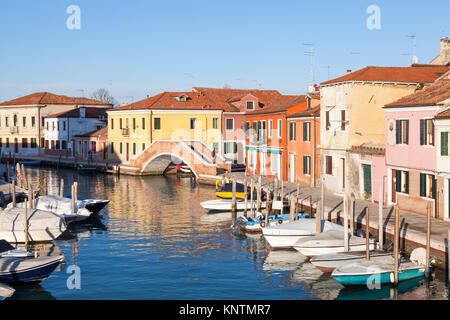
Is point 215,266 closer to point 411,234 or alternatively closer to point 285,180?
point 411,234

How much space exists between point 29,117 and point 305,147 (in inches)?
2023

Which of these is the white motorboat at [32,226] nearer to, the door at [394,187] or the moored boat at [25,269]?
the moored boat at [25,269]

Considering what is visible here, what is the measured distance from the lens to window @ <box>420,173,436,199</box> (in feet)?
78.9

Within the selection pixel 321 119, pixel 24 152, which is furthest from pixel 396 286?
pixel 24 152

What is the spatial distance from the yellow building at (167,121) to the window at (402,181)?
33141mm

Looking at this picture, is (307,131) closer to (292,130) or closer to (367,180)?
(292,130)

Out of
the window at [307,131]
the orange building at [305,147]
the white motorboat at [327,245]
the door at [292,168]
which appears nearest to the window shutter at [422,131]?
the white motorboat at [327,245]

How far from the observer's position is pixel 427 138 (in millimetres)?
24703

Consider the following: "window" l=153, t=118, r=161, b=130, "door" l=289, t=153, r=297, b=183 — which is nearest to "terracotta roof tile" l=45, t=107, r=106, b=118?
"window" l=153, t=118, r=161, b=130

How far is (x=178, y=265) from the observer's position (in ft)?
71.3

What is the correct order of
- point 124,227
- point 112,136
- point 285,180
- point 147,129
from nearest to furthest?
point 124,227
point 285,180
point 147,129
point 112,136

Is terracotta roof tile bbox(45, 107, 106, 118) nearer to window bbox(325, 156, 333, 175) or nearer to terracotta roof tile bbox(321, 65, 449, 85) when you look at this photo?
window bbox(325, 156, 333, 175)

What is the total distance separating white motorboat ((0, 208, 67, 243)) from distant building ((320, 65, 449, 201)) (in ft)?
45.9
